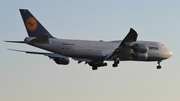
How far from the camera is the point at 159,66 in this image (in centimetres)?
6219

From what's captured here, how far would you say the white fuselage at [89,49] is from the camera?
54812 mm

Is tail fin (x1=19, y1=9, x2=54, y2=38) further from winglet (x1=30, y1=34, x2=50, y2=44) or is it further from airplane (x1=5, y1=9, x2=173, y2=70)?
winglet (x1=30, y1=34, x2=50, y2=44)

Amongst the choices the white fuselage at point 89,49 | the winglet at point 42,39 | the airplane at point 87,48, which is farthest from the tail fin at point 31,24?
the winglet at point 42,39

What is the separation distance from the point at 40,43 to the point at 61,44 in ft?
9.32

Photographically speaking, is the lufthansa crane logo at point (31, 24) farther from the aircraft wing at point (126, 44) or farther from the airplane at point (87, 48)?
the aircraft wing at point (126, 44)

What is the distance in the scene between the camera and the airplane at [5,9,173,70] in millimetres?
54138

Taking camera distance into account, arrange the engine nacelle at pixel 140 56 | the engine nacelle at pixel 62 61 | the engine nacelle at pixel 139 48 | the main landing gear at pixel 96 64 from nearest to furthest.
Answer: the engine nacelle at pixel 139 48 → the engine nacelle at pixel 140 56 → the main landing gear at pixel 96 64 → the engine nacelle at pixel 62 61

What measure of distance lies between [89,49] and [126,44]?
4.43 meters

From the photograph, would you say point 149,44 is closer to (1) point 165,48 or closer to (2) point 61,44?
(1) point 165,48

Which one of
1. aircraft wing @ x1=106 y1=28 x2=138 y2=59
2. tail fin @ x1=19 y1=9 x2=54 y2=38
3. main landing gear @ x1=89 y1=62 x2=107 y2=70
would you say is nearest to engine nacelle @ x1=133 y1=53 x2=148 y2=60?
aircraft wing @ x1=106 y1=28 x2=138 y2=59

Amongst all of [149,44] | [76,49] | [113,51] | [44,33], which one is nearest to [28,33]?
[44,33]

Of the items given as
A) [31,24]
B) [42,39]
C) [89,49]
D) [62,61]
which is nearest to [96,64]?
[89,49]

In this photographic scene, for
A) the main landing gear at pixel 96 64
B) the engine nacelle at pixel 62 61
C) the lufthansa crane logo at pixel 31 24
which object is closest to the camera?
the lufthansa crane logo at pixel 31 24

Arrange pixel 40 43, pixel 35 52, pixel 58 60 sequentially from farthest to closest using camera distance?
pixel 58 60, pixel 35 52, pixel 40 43
